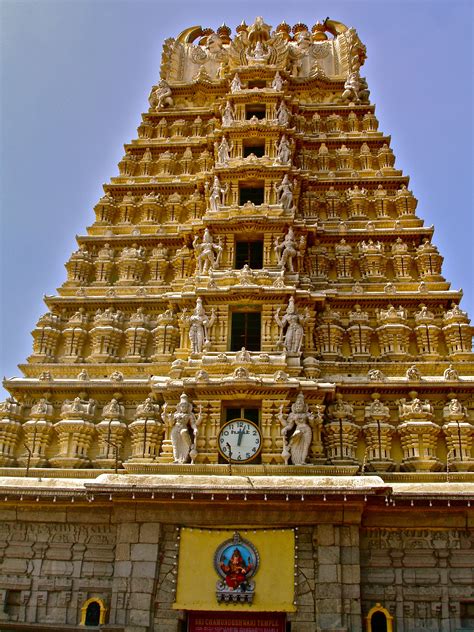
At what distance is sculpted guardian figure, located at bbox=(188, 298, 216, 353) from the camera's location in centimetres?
2139

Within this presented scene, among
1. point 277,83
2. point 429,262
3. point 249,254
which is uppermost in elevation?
point 277,83

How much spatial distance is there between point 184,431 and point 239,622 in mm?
5125

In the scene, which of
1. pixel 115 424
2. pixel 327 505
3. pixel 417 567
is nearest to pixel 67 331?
pixel 115 424

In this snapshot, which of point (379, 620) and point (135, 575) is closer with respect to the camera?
point (379, 620)

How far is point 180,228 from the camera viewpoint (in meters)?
25.5

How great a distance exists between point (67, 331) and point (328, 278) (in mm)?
9301

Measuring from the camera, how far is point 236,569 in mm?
16609

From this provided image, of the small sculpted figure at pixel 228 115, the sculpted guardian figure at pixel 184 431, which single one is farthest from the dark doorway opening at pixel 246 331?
the small sculpted figure at pixel 228 115

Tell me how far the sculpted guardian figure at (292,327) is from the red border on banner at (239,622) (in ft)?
25.2

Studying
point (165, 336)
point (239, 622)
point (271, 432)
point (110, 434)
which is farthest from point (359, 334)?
point (239, 622)

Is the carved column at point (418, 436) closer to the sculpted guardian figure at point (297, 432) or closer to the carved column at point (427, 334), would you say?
the carved column at point (427, 334)

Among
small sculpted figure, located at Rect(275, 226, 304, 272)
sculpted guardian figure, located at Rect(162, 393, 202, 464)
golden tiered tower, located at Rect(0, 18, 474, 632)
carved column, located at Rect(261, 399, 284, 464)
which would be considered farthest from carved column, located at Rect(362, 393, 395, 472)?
small sculpted figure, located at Rect(275, 226, 304, 272)

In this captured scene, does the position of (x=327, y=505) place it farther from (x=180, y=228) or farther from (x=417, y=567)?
(x=180, y=228)

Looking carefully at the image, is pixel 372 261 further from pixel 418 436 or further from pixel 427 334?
pixel 418 436
